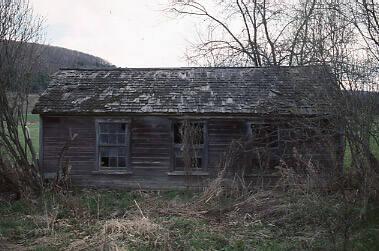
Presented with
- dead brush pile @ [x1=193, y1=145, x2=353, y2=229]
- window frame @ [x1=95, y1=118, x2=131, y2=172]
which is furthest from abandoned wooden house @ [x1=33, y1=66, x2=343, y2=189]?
dead brush pile @ [x1=193, y1=145, x2=353, y2=229]

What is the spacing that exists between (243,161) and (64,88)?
680cm

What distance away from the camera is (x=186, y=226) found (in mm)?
8375

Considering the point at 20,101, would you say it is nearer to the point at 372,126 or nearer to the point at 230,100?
the point at 230,100

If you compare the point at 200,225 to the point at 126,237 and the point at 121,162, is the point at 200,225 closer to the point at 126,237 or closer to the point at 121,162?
the point at 126,237

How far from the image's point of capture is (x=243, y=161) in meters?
13.5

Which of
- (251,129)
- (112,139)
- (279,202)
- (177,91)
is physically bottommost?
(279,202)

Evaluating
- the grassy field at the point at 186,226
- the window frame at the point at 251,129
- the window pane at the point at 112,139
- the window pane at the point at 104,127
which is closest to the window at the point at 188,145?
the window frame at the point at 251,129

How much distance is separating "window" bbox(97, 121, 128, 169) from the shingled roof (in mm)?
666

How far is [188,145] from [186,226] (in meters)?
4.93

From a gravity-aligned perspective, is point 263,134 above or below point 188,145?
above

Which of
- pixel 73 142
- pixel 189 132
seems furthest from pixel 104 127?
pixel 189 132

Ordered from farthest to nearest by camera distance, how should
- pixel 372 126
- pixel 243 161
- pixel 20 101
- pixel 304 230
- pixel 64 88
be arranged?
pixel 64 88 < pixel 243 161 < pixel 20 101 < pixel 372 126 < pixel 304 230

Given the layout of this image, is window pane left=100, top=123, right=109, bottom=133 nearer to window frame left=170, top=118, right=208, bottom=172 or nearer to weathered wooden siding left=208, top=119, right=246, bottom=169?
window frame left=170, top=118, right=208, bottom=172

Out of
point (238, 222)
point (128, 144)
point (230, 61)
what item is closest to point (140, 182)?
point (128, 144)
